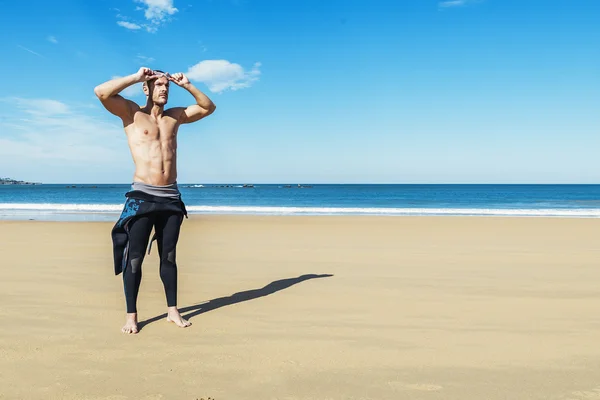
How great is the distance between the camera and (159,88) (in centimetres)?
434

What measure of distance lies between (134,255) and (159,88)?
1551mm

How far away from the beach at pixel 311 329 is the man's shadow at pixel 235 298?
0.9 inches

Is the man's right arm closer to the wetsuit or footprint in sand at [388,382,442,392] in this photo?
the wetsuit

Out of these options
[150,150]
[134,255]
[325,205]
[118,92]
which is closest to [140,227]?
[134,255]

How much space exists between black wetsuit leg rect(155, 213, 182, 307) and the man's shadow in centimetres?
37

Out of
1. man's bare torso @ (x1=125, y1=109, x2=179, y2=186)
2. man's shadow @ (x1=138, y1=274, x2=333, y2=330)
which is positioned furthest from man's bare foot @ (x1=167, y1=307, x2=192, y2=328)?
man's bare torso @ (x1=125, y1=109, x2=179, y2=186)

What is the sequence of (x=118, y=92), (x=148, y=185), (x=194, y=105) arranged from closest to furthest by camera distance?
(x=118, y=92) < (x=148, y=185) < (x=194, y=105)

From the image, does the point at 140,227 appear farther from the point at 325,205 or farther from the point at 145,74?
the point at 325,205

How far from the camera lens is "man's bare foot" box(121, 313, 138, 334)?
418 centimetres

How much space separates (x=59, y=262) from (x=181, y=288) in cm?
309

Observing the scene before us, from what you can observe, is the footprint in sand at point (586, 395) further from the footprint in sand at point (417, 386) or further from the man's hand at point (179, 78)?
the man's hand at point (179, 78)

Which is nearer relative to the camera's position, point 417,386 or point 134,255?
point 417,386

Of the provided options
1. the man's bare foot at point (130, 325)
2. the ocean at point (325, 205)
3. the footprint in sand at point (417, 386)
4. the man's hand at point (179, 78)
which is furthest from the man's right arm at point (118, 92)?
the ocean at point (325, 205)

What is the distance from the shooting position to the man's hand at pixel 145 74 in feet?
13.8
